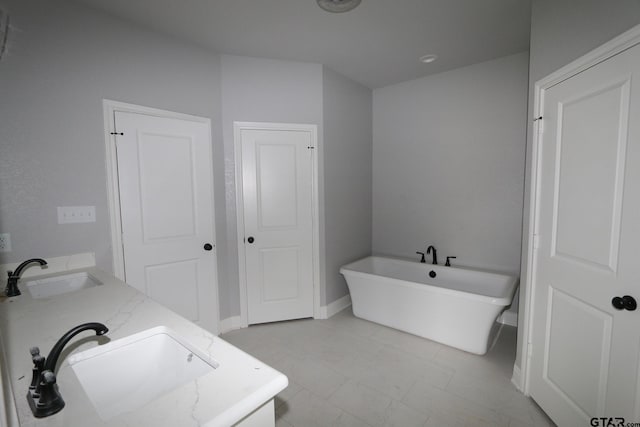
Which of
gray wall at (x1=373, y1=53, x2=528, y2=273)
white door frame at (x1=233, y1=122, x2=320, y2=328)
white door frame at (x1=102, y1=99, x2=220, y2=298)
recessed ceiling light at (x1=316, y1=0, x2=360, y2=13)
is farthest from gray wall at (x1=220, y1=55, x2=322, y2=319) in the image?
gray wall at (x1=373, y1=53, x2=528, y2=273)

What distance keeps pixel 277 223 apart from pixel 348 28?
1.91m

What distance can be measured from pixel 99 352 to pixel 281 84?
8.91 ft

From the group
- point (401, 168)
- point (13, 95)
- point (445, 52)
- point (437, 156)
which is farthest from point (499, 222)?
point (13, 95)

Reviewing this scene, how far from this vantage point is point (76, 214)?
1997 mm

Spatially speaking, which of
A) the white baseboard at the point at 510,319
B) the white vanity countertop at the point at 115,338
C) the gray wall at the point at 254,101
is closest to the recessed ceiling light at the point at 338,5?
the gray wall at the point at 254,101

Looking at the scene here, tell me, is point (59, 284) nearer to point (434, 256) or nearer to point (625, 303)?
point (625, 303)

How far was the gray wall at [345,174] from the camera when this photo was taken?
10.6 ft

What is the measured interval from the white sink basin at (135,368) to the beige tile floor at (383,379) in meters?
1.07

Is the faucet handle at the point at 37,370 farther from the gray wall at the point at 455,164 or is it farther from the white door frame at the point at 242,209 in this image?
the gray wall at the point at 455,164

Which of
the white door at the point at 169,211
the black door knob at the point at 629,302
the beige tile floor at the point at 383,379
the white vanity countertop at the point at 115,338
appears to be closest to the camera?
the white vanity countertop at the point at 115,338

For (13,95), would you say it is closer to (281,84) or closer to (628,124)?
(281,84)

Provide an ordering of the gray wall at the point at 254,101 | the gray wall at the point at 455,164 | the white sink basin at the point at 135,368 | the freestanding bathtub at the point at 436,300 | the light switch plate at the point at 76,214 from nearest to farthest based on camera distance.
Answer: the white sink basin at the point at 135,368, the light switch plate at the point at 76,214, the freestanding bathtub at the point at 436,300, the gray wall at the point at 254,101, the gray wall at the point at 455,164

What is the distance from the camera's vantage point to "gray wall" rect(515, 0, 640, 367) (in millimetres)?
1287

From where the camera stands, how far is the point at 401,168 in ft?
12.2
